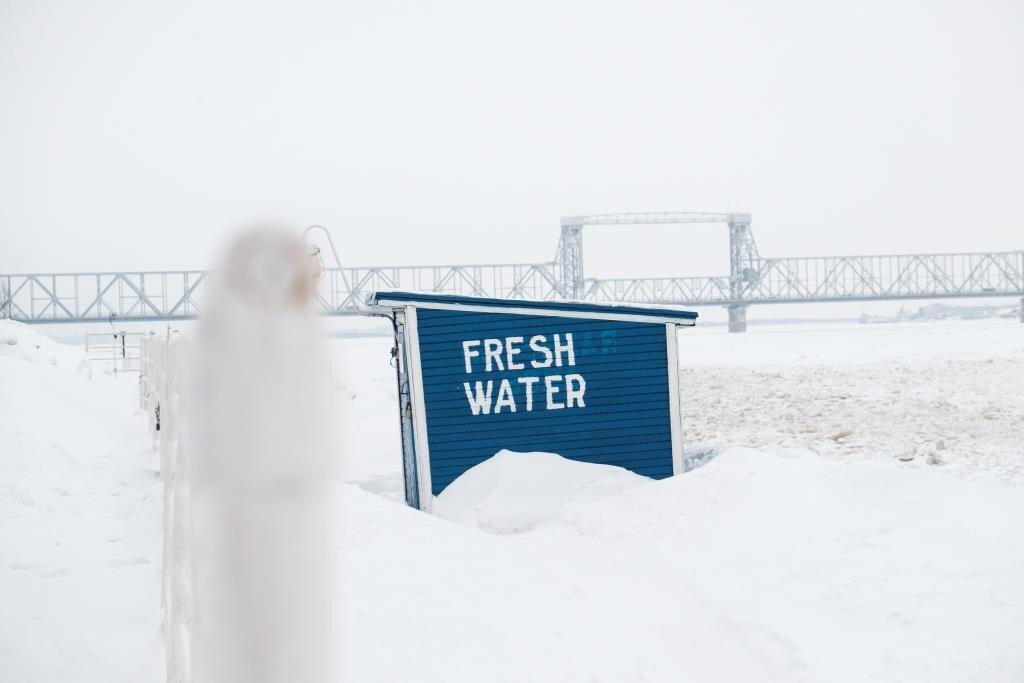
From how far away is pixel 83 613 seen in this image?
184 inches

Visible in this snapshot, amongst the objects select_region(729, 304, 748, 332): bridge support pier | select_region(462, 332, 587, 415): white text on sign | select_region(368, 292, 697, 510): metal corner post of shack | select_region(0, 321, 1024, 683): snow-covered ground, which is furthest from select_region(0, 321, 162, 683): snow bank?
select_region(729, 304, 748, 332): bridge support pier

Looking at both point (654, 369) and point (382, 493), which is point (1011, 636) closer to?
point (654, 369)

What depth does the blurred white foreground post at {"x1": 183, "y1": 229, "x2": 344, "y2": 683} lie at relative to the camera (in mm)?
731

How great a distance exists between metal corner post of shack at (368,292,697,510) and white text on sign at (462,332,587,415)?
0.5 inches

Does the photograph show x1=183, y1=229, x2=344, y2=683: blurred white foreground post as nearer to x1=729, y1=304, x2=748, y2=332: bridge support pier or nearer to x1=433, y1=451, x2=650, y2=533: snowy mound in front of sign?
x1=433, y1=451, x2=650, y2=533: snowy mound in front of sign

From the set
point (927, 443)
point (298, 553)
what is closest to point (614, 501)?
point (927, 443)

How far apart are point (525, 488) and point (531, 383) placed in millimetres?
1254

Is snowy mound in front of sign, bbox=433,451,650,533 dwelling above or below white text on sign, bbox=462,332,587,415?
below

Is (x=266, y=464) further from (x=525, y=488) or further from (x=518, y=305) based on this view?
(x=518, y=305)

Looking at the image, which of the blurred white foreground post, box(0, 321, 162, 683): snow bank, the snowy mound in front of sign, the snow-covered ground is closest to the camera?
the blurred white foreground post

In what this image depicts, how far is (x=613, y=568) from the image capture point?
7535mm

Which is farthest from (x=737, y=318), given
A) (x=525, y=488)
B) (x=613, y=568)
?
(x=613, y=568)

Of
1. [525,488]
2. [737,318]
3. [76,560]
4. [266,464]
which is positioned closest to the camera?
[266,464]

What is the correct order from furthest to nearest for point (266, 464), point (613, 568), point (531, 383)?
point (531, 383) < point (613, 568) < point (266, 464)
